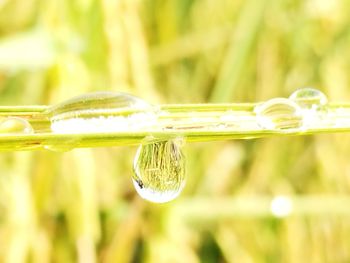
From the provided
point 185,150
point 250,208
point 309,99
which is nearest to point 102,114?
point 309,99

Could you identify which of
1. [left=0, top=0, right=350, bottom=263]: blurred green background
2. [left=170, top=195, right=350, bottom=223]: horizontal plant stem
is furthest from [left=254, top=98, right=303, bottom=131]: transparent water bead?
[left=170, top=195, right=350, bottom=223]: horizontal plant stem

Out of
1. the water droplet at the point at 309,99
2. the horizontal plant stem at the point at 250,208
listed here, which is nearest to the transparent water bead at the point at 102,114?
the water droplet at the point at 309,99

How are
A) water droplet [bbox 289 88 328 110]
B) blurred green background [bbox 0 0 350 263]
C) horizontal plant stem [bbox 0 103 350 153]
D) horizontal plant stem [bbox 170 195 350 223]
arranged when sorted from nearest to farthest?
horizontal plant stem [bbox 0 103 350 153]
water droplet [bbox 289 88 328 110]
blurred green background [bbox 0 0 350 263]
horizontal plant stem [bbox 170 195 350 223]

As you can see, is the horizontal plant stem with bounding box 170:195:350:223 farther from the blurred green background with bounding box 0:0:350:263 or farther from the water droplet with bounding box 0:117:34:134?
the water droplet with bounding box 0:117:34:134

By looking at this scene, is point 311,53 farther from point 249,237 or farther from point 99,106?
point 99,106

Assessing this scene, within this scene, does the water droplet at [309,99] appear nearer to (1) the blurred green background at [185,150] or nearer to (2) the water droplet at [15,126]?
(2) the water droplet at [15,126]

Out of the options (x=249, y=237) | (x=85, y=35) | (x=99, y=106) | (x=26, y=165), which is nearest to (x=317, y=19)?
(x=249, y=237)
